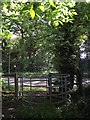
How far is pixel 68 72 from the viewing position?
5.59 m

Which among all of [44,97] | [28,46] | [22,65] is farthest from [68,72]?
[22,65]

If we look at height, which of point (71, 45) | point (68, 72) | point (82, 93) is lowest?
point (82, 93)

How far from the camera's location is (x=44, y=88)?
17.5 ft

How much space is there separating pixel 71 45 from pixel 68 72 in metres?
0.58

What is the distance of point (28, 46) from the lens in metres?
6.07

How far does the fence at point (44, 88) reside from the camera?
5.27 metres

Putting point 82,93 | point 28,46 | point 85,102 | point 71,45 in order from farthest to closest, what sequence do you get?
point 28,46 → point 71,45 → point 82,93 → point 85,102

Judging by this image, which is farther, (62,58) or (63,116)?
(62,58)

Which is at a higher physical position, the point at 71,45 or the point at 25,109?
the point at 71,45

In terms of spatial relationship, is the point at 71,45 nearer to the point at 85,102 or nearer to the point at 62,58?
the point at 62,58

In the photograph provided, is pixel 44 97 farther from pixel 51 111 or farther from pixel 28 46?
pixel 28 46

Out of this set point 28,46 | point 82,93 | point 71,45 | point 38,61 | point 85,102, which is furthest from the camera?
point 38,61

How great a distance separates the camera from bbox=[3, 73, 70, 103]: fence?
5266 millimetres

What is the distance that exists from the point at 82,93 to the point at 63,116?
0.68 metres
